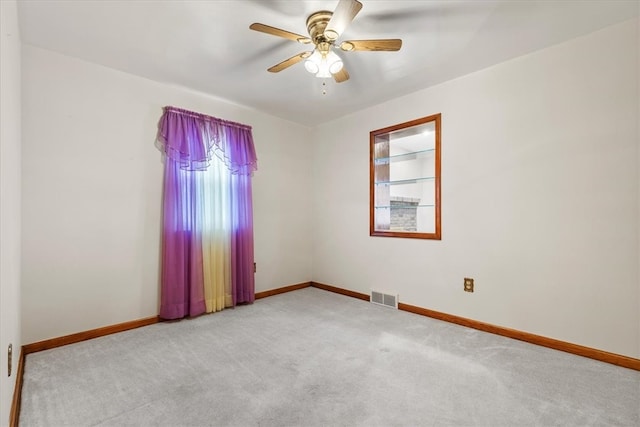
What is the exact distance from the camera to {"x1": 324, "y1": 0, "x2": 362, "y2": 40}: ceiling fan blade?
5.26 ft

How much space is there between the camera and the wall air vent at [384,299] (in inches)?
134

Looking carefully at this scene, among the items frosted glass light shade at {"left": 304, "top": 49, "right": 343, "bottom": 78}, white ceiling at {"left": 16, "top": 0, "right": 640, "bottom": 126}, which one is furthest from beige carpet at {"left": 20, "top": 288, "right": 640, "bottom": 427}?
white ceiling at {"left": 16, "top": 0, "right": 640, "bottom": 126}

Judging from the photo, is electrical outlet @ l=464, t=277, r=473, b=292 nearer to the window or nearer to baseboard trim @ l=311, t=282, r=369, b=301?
the window

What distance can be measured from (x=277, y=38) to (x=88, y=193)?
2.09m

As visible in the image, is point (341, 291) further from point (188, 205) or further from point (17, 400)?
point (17, 400)

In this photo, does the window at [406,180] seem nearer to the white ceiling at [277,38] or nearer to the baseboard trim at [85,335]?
the white ceiling at [277,38]

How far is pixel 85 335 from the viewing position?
8.28 feet

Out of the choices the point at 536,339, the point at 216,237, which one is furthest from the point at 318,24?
the point at 536,339

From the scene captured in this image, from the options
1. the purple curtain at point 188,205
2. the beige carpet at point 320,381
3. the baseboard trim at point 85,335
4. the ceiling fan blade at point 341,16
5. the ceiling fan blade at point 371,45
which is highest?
the ceiling fan blade at point 341,16

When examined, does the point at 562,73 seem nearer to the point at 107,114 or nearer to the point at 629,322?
the point at 629,322

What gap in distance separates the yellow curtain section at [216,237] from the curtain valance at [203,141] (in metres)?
0.14

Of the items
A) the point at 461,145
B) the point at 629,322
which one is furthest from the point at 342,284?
the point at 629,322

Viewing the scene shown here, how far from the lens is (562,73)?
234cm

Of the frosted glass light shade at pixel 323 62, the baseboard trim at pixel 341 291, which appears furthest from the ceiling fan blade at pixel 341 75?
the baseboard trim at pixel 341 291
